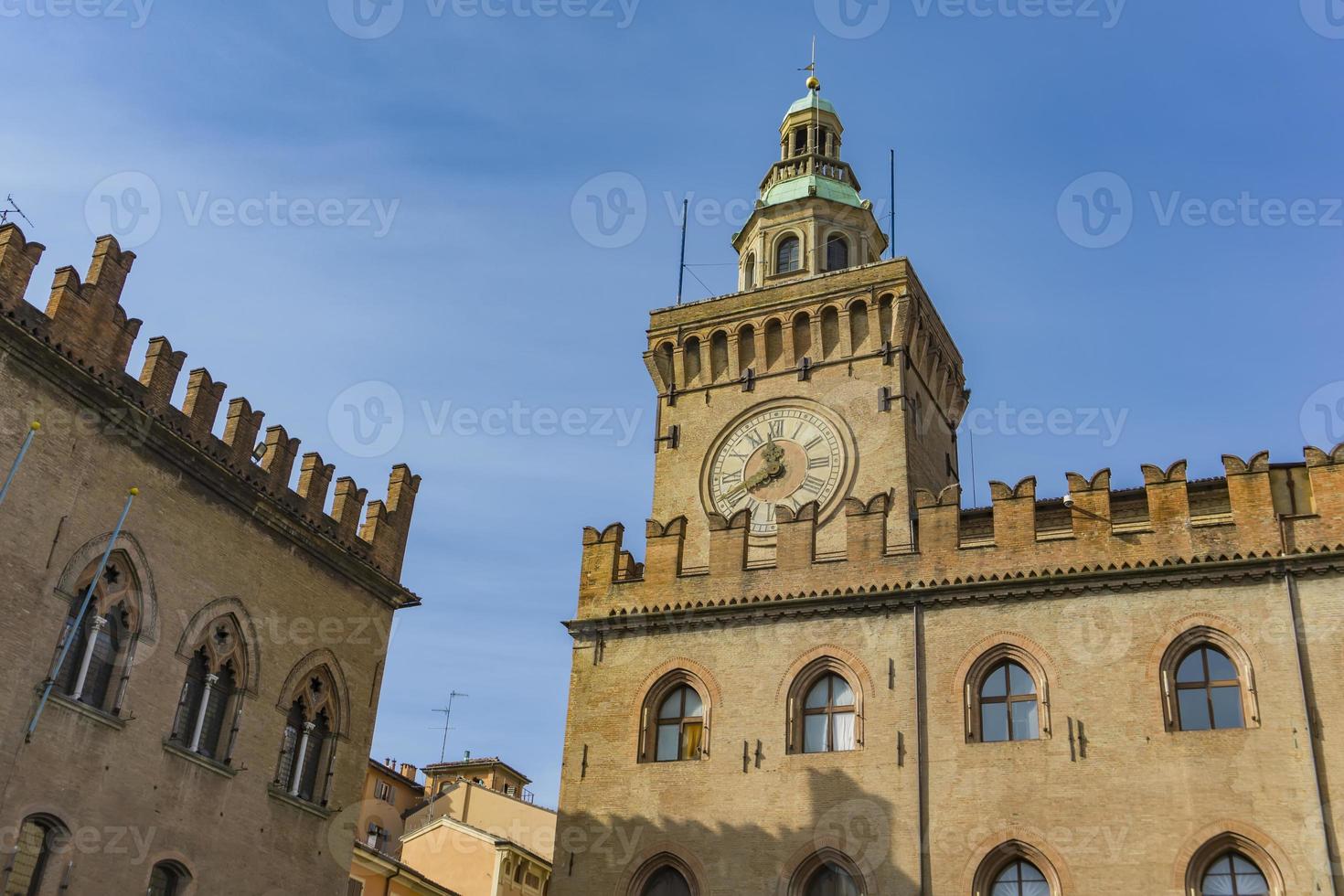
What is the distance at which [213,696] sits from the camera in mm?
21984

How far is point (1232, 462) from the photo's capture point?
22.3 m

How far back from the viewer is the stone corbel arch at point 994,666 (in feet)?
71.7

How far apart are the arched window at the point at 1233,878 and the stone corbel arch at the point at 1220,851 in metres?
0.07

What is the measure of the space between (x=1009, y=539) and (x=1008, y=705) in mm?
2819

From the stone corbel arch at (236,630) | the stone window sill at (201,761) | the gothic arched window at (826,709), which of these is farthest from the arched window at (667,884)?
the stone corbel arch at (236,630)

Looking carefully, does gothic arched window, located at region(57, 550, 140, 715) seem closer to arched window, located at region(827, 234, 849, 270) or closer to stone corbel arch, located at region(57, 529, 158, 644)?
stone corbel arch, located at region(57, 529, 158, 644)

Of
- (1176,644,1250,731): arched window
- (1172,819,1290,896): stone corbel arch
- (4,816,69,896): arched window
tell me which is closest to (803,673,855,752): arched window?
(1176,644,1250,731): arched window

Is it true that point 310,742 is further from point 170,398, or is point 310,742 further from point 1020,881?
point 1020,881

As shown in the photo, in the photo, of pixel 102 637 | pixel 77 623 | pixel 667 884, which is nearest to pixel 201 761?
pixel 102 637

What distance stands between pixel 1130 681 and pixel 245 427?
1508 centimetres

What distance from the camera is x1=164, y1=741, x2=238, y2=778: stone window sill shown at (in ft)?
68.2

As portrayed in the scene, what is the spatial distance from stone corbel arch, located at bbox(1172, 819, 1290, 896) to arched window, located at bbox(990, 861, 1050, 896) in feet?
6.32

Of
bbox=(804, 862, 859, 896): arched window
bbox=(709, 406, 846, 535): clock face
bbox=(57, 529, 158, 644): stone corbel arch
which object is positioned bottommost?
bbox=(804, 862, 859, 896): arched window

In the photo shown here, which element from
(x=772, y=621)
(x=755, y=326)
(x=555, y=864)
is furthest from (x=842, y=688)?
(x=755, y=326)
